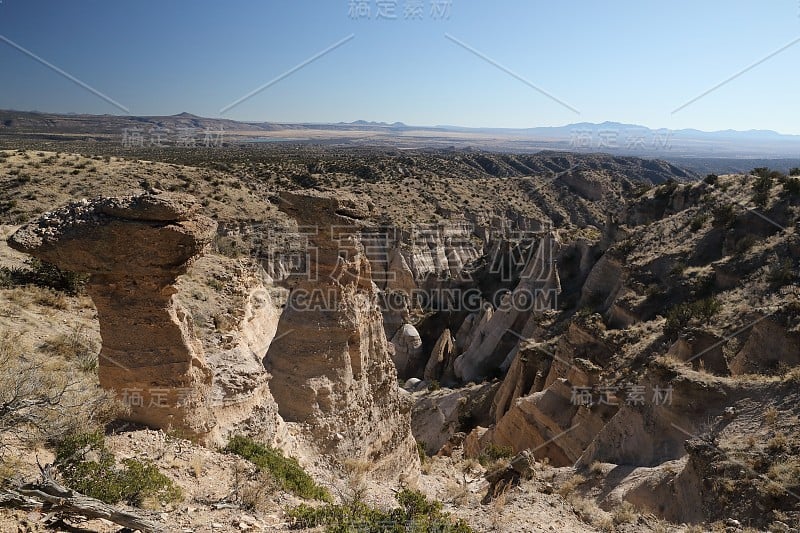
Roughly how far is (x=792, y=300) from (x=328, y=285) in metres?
10.7

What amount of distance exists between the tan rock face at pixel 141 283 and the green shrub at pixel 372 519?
2.26 m

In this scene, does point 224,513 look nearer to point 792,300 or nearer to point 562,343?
point 792,300

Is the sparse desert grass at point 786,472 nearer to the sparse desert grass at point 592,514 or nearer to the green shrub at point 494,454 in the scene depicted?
the sparse desert grass at point 592,514

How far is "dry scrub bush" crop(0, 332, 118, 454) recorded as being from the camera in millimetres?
4843

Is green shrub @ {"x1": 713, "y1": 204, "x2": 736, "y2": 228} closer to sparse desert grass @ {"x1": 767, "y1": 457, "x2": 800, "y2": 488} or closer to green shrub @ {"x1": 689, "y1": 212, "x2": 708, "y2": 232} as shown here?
green shrub @ {"x1": 689, "y1": 212, "x2": 708, "y2": 232}

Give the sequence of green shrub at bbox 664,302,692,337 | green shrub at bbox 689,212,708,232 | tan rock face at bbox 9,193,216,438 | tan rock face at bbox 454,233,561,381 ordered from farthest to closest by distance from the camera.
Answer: tan rock face at bbox 454,233,561,381 → green shrub at bbox 689,212,708,232 → green shrub at bbox 664,302,692,337 → tan rock face at bbox 9,193,216,438

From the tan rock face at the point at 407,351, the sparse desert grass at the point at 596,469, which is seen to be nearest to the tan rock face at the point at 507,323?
the tan rock face at the point at 407,351

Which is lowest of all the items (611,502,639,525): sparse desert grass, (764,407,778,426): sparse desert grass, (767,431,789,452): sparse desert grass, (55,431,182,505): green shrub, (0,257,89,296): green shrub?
(611,502,639,525): sparse desert grass

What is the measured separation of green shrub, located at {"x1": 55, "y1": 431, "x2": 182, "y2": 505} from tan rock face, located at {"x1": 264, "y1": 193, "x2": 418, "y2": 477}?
3.87 meters

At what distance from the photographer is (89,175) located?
32.8 meters

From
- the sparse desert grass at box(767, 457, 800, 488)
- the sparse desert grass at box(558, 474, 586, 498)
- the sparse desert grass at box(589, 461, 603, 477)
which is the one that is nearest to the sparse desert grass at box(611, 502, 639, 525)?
the sparse desert grass at box(558, 474, 586, 498)

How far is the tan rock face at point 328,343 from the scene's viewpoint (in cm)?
905

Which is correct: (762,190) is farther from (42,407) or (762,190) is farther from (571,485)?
(42,407)

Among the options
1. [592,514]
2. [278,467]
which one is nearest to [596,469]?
[592,514]
